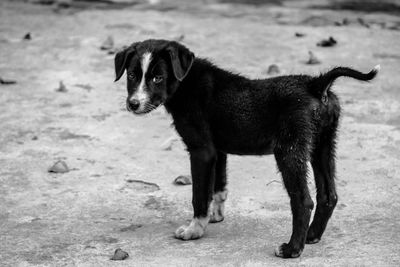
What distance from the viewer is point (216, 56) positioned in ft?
28.4

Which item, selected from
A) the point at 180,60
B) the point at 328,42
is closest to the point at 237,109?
the point at 180,60

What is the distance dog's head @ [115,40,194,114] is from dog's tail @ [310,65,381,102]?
84cm

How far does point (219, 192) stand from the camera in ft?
16.2

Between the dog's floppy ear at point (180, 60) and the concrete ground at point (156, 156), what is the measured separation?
3.22 feet

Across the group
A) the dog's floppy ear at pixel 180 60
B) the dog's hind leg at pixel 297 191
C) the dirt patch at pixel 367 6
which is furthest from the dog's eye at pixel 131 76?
the dirt patch at pixel 367 6

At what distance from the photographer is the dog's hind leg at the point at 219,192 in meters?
4.87

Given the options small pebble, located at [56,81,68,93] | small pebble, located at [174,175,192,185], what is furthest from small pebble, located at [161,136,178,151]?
small pebble, located at [56,81,68,93]

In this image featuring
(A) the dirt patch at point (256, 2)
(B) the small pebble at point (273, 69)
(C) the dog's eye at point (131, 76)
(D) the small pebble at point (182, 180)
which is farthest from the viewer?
(A) the dirt patch at point (256, 2)

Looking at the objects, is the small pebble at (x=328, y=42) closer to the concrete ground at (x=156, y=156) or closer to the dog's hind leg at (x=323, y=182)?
the concrete ground at (x=156, y=156)

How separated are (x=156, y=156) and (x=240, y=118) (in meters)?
1.60

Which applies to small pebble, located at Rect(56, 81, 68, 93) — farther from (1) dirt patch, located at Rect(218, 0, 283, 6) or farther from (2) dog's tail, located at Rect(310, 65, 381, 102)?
(1) dirt patch, located at Rect(218, 0, 283, 6)

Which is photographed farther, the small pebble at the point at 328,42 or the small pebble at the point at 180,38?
the small pebble at the point at 180,38

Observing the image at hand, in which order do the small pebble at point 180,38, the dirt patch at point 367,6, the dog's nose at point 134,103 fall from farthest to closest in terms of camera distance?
1. the dirt patch at point 367,6
2. the small pebble at point 180,38
3. the dog's nose at point 134,103

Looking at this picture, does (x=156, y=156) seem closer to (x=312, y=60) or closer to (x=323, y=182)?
(x=323, y=182)
